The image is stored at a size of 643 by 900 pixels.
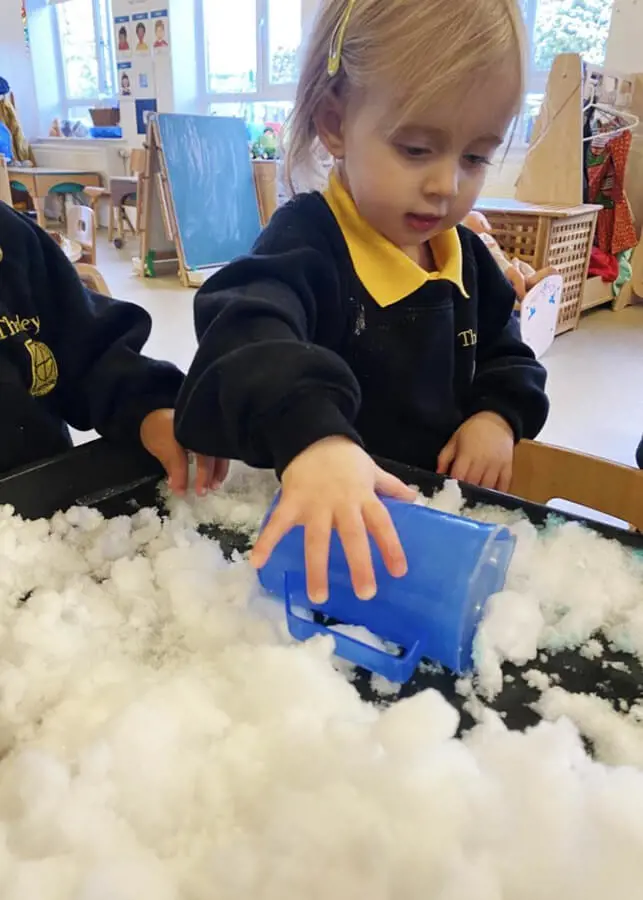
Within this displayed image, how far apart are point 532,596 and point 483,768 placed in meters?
0.13

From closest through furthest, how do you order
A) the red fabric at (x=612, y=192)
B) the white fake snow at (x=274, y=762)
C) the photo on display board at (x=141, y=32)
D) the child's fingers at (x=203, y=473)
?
the white fake snow at (x=274, y=762) < the child's fingers at (x=203, y=473) < the red fabric at (x=612, y=192) < the photo on display board at (x=141, y=32)

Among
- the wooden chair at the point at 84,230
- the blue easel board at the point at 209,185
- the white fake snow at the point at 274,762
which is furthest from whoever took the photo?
the blue easel board at the point at 209,185

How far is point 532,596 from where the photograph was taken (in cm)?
43

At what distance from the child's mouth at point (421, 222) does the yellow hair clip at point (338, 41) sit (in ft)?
0.47

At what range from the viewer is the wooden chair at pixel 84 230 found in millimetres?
3039

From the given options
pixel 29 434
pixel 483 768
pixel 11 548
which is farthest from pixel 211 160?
pixel 483 768

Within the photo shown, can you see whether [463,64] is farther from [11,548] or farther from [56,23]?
[56,23]

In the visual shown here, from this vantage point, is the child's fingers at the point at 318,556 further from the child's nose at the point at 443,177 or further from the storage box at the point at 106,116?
the storage box at the point at 106,116

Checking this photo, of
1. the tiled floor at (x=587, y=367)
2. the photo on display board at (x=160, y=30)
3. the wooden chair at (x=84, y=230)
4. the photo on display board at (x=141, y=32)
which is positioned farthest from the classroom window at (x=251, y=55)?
the tiled floor at (x=587, y=367)

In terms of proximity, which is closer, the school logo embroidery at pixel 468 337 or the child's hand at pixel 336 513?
the child's hand at pixel 336 513

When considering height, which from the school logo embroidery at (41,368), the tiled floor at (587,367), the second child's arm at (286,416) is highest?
the second child's arm at (286,416)

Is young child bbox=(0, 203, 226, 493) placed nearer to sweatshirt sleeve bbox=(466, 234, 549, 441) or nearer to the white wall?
sweatshirt sleeve bbox=(466, 234, 549, 441)

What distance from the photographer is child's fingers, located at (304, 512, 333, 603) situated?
1.19 ft

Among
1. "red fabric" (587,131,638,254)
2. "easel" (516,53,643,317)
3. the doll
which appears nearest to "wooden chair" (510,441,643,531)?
the doll
